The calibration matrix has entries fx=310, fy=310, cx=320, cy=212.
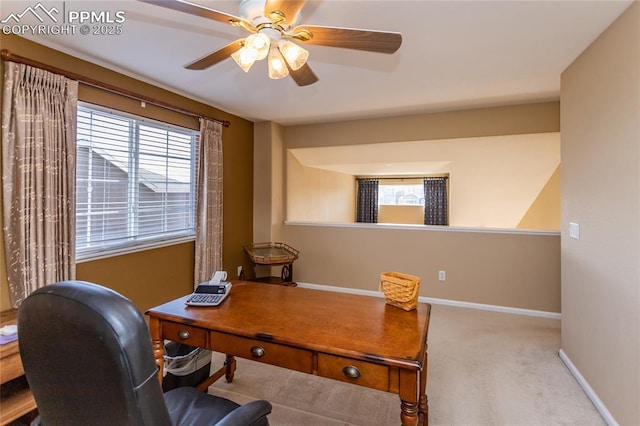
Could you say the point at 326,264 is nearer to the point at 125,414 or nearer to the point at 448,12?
the point at 448,12

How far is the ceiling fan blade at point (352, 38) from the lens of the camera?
1.34 metres

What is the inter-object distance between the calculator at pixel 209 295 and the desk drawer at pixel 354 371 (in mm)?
744

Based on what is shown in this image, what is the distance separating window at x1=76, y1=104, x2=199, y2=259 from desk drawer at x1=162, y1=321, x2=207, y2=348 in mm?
1294

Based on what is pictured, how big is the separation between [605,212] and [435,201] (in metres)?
4.96

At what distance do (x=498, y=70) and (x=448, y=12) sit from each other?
42.4 inches

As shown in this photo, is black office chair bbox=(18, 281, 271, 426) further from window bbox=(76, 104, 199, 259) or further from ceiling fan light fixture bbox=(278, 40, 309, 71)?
window bbox=(76, 104, 199, 259)

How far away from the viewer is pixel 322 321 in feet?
4.93

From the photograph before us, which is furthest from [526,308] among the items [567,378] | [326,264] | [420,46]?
[420,46]

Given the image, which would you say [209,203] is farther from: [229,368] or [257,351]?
[257,351]

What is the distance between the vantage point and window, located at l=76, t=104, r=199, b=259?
7.88ft

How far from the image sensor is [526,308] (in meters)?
3.44

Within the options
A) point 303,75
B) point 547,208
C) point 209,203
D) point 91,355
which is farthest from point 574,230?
point 209,203

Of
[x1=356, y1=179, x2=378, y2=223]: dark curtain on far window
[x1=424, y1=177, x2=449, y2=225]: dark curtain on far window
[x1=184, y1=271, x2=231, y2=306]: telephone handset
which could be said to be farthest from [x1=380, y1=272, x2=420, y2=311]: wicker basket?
[x1=356, y1=179, x2=378, y2=223]: dark curtain on far window

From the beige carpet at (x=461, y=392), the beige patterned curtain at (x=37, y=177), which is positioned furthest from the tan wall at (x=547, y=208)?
the beige patterned curtain at (x=37, y=177)
